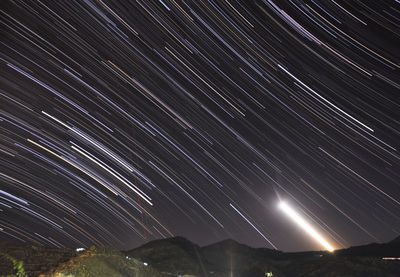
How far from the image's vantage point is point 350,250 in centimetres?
8350

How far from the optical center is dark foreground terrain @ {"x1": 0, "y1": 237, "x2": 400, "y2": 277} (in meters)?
19.0

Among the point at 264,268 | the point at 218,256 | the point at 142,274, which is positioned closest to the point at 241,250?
Answer: the point at 218,256

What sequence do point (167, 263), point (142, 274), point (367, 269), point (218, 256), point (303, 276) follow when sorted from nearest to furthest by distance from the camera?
1. point (142, 274)
2. point (367, 269)
3. point (303, 276)
4. point (167, 263)
5. point (218, 256)

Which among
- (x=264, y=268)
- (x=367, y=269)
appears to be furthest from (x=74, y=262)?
(x=264, y=268)

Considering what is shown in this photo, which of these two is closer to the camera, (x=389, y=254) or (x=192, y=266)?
(x=192, y=266)

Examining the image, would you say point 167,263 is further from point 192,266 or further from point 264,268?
point 264,268

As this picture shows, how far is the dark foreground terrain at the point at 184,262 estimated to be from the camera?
747 inches

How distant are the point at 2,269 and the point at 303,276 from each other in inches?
2123

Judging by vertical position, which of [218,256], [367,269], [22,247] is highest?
[218,256]

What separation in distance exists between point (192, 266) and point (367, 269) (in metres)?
36.2

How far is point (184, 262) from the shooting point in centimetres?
6769

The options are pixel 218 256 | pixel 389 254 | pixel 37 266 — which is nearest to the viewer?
pixel 37 266

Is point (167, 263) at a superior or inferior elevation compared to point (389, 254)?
superior

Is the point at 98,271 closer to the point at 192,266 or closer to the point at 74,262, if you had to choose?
the point at 74,262
